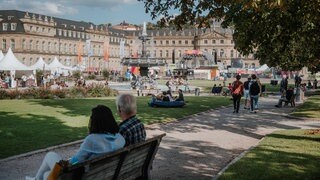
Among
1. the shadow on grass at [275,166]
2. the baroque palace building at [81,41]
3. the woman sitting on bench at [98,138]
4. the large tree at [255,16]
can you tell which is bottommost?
the shadow on grass at [275,166]

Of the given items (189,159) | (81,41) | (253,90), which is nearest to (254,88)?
(253,90)

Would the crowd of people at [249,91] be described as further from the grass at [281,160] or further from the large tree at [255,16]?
the grass at [281,160]

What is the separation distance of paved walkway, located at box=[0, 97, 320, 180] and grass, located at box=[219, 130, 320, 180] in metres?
0.52

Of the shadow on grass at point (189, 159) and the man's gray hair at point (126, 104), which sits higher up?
the man's gray hair at point (126, 104)

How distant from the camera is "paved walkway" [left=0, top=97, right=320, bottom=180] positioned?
29.7ft

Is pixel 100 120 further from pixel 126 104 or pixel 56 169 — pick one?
pixel 56 169

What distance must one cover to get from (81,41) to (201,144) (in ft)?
389

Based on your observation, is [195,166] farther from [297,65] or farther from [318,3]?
[297,65]

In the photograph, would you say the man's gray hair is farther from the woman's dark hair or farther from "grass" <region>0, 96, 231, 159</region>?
"grass" <region>0, 96, 231, 159</region>

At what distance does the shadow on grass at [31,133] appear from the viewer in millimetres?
11250

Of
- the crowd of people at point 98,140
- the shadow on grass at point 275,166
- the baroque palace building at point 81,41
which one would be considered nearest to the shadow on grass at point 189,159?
the shadow on grass at point 275,166

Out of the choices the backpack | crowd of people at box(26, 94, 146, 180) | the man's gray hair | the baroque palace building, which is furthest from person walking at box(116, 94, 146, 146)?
the baroque palace building

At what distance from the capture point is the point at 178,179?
330 inches

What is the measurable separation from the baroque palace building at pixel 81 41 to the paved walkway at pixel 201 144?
50.1 m
